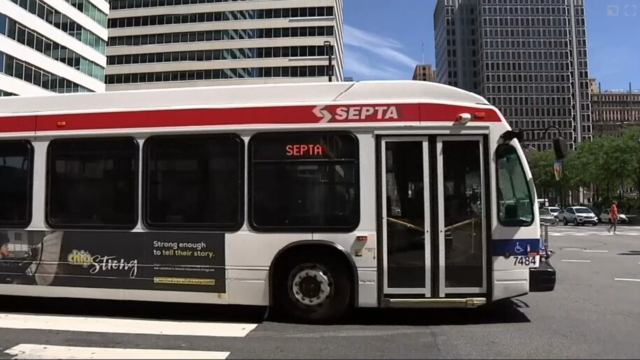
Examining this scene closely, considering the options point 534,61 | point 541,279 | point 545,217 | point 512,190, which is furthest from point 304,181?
point 534,61

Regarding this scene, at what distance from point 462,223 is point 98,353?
4331 mm

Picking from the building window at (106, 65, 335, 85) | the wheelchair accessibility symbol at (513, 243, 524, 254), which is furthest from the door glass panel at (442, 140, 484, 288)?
the building window at (106, 65, 335, 85)

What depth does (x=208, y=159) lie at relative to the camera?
6727 mm

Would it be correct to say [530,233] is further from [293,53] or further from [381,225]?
[293,53]

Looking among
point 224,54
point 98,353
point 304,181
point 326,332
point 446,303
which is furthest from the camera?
point 224,54

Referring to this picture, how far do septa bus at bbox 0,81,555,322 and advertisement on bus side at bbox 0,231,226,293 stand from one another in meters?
0.02

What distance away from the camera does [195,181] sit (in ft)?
22.1

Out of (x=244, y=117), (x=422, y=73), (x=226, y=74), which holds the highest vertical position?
(x=422, y=73)

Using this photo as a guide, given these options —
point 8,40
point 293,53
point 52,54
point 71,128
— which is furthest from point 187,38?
point 71,128

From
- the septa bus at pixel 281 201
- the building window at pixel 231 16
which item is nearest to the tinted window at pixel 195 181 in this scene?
the septa bus at pixel 281 201

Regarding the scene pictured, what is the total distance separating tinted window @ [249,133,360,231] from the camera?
6.40 m

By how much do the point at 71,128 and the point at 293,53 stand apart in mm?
75864

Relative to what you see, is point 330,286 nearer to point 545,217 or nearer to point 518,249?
point 518,249

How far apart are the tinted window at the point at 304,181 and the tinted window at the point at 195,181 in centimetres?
26
